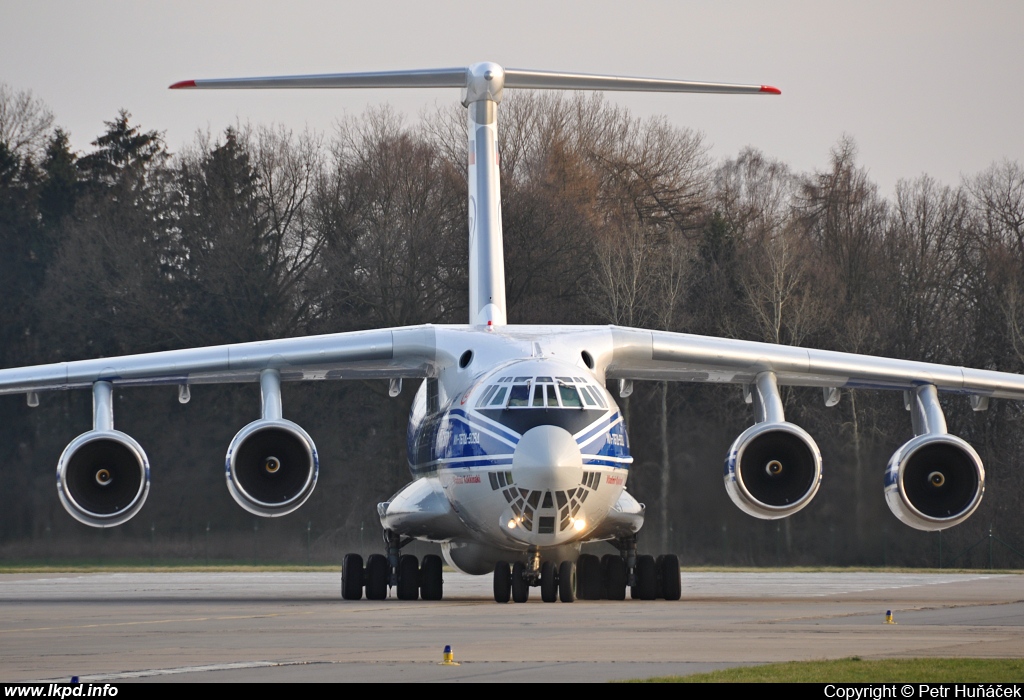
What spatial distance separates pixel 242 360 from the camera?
54.7ft

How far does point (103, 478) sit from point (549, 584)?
17.0 ft

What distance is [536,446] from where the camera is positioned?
1395 centimetres

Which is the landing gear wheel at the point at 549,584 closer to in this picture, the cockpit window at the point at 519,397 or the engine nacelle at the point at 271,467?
the cockpit window at the point at 519,397

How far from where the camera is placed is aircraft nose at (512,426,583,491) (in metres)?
13.9

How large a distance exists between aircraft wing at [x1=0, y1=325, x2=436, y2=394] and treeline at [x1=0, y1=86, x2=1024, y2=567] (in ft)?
→ 35.7

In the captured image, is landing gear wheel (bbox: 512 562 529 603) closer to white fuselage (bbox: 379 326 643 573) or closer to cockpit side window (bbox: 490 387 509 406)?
white fuselage (bbox: 379 326 643 573)

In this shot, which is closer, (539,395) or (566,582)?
(539,395)

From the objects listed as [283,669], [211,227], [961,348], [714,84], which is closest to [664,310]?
[961,348]

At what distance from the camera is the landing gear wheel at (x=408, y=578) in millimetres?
16922

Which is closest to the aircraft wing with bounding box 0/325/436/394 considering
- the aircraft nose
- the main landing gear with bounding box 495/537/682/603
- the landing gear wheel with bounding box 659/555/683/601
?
the main landing gear with bounding box 495/537/682/603

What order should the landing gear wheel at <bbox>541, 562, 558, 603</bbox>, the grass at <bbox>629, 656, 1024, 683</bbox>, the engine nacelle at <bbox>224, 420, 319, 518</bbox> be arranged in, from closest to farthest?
the grass at <bbox>629, 656, 1024, 683</bbox> → the landing gear wheel at <bbox>541, 562, 558, 603</bbox> → the engine nacelle at <bbox>224, 420, 319, 518</bbox>

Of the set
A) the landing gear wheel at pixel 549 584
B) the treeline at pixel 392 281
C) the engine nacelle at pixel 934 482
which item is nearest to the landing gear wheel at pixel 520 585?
the landing gear wheel at pixel 549 584

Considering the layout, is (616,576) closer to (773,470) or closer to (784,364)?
(773,470)

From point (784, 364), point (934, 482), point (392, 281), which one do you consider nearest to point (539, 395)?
point (784, 364)
